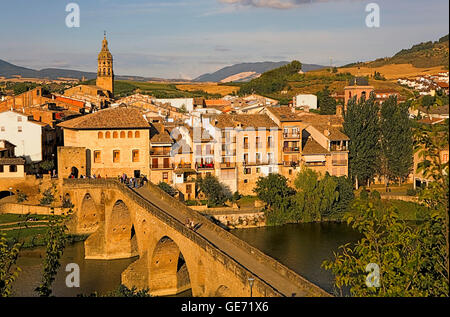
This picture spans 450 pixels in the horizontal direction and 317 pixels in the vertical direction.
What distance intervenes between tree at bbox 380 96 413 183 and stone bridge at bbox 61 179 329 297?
22.9m

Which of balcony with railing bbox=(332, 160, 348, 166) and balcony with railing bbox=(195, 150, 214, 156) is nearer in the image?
balcony with railing bbox=(195, 150, 214, 156)

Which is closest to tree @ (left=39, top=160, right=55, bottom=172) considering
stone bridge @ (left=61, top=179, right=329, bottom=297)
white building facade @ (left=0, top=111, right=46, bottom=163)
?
white building facade @ (left=0, top=111, right=46, bottom=163)

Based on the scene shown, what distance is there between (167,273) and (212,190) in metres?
15.4

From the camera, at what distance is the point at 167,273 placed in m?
31.0

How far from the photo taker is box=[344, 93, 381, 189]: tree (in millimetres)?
50938

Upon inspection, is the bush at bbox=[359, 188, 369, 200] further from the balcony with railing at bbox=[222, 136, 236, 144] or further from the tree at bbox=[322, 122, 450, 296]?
the tree at bbox=[322, 122, 450, 296]

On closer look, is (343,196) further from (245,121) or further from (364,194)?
(245,121)

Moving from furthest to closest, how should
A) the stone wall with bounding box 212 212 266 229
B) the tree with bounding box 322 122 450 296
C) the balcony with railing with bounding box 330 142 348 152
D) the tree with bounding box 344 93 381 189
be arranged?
the tree with bounding box 344 93 381 189 → the balcony with railing with bounding box 330 142 348 152 → the stone wall with bounding box 212 212 266 229 → the tree with bounding box 322 122 450 296

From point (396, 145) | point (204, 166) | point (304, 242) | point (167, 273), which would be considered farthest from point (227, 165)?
point (167, 273)

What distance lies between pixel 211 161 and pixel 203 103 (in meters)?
37.4

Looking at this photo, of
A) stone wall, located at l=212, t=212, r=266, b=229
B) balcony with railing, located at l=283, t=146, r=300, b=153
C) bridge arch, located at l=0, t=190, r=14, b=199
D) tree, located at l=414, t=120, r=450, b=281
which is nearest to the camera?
tree, located at l=414, t=120, r=450, b=281

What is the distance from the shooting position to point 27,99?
65.1m
